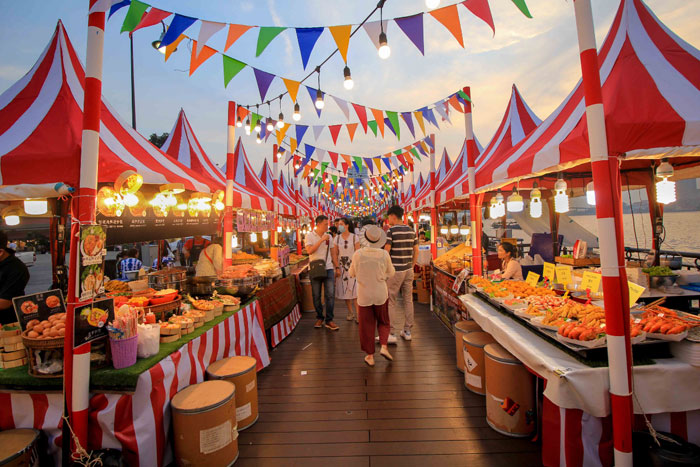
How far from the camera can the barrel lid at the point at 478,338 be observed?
3.66 m

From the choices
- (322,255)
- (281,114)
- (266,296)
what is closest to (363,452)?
(266,296)

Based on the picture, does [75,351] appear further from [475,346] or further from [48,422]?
[475,346]

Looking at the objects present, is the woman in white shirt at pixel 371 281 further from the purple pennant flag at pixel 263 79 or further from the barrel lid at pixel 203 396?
the purple pennant flag at pixel 263 79

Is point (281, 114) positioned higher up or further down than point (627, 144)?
higher up

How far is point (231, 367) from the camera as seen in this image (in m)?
3.42

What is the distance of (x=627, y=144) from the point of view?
8.09 feet

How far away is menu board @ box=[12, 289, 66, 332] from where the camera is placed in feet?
8.79

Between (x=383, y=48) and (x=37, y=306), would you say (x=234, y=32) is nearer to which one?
(x=383, y=48)

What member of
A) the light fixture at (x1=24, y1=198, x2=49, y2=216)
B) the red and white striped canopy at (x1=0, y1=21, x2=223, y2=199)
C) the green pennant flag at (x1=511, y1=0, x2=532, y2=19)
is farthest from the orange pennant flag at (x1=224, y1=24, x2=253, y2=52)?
the green pennant flag at (x1=511, y1=0, x2=532, y2=19)

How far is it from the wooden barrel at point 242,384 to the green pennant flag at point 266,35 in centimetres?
387

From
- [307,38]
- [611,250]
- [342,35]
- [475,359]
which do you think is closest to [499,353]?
[475,359]

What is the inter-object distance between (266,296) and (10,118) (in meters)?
3.74

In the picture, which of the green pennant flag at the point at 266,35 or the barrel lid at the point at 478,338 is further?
the green pennant flag at the point at 266,35

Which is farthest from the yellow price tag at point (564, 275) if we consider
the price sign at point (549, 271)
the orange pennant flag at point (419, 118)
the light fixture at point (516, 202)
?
the orange pennant flag at point (419, 118)
